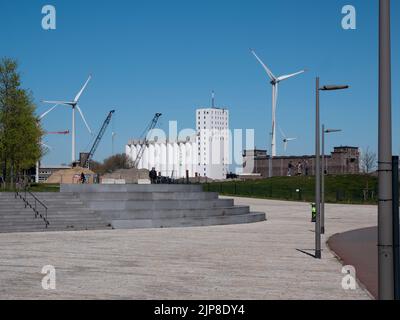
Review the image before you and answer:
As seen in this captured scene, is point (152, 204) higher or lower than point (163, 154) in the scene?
lower

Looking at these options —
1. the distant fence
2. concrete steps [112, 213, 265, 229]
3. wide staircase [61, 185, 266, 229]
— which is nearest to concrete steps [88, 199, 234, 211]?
wide staircase [61, 185, 266, 229]

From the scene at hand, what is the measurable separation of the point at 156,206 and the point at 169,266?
1736 cm

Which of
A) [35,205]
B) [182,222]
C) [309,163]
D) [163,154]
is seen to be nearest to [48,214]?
[35,205]

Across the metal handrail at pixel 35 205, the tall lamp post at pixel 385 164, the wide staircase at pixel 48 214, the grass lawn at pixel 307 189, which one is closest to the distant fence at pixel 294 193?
the grass lawn at pixel 307 189

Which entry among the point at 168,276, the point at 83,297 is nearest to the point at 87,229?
the point at 168,276

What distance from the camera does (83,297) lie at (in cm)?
1190

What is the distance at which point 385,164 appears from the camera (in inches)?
314

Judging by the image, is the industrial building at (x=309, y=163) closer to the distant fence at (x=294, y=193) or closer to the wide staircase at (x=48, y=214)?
the distant fence at (x=294, y=193)

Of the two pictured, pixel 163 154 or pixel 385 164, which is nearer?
pixel 385 164

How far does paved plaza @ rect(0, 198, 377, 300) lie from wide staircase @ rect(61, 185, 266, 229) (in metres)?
4.43

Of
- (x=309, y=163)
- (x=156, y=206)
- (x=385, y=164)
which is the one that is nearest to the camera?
(x=385, y=164)

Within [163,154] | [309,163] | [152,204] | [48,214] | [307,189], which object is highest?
[163,154]

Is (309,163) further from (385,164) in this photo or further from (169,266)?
(385,164)
